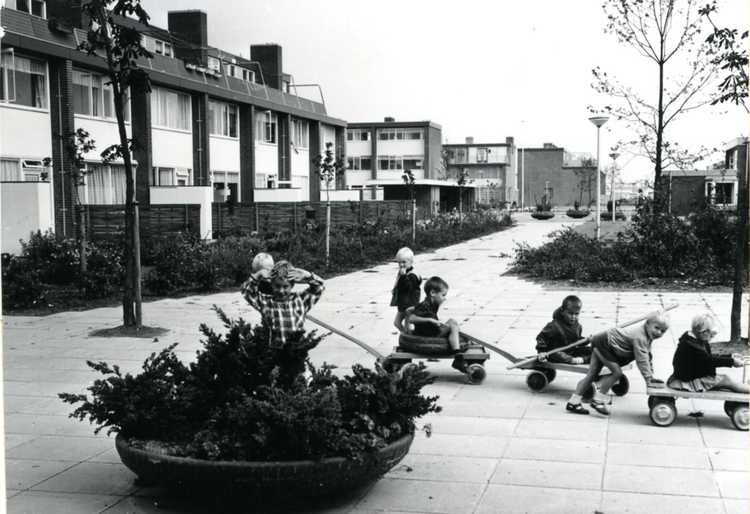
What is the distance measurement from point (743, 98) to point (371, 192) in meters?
57.3

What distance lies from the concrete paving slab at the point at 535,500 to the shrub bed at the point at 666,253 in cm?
1311

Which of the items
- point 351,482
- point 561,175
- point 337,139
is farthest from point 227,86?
point 561,175

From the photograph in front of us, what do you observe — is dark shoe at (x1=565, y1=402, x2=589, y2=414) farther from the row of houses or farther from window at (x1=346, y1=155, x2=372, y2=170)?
window at (x1=346, y1=155, x2=372, y2=170)

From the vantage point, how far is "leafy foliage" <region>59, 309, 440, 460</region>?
488 cm

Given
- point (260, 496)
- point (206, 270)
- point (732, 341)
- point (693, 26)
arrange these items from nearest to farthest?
point (260, 496)
point (732, 341)
point (206, 270)
point (693, 26)

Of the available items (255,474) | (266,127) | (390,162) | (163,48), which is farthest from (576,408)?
(390,162)

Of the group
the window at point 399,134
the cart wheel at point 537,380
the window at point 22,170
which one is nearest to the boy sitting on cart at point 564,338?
the cart wheel at point 537,380

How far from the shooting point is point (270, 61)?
2053 inches

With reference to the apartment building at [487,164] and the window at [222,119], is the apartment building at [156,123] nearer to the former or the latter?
the window at [222,119]

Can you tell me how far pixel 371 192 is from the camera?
6750 centimetres

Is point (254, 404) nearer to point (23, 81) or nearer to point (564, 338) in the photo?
point (564, 338)

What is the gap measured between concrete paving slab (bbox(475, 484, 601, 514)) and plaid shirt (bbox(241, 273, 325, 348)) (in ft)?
6.54

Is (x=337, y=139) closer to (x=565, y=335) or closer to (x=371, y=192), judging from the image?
(x=371, y=192)

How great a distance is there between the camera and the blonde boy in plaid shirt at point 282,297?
21.0 feet
